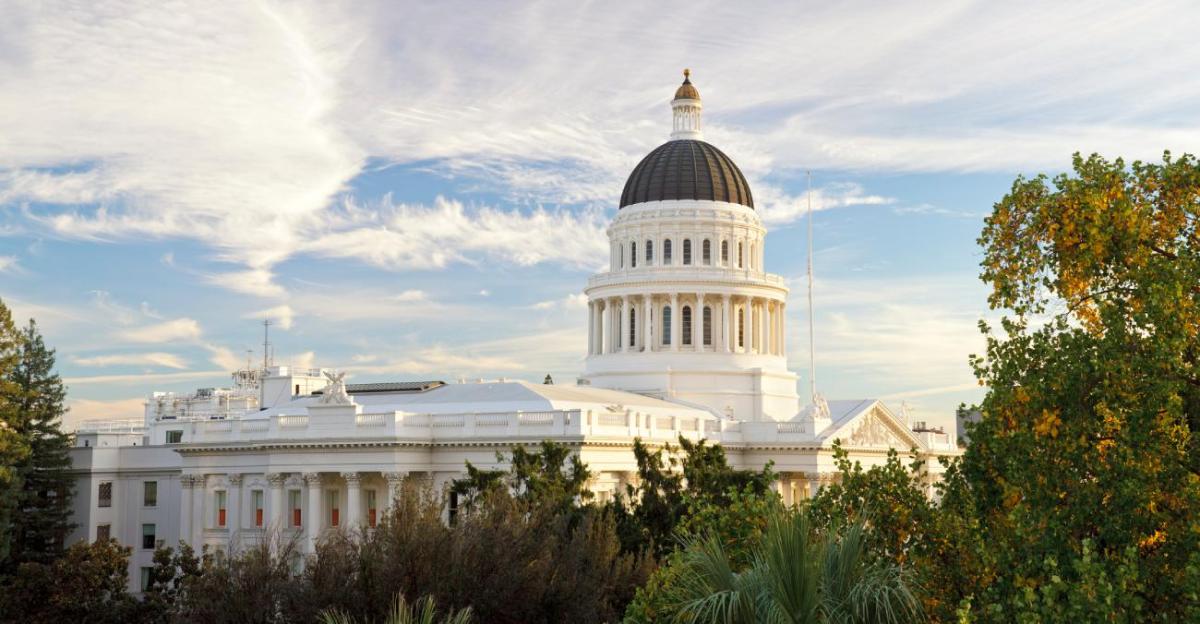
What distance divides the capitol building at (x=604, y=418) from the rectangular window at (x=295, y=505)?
11cm

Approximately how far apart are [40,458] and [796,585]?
64.2 meters

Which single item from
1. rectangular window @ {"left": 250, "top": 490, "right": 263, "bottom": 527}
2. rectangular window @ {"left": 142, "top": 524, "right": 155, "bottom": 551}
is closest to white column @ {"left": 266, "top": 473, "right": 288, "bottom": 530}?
rectangular window @ {"left": 250, "top": 490, "right": 263, "bottom": 527}

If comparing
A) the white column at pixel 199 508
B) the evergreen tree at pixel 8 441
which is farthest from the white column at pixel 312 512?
the evergreen tree at pixel 8 441

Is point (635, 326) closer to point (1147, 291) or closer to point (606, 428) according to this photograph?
point (606, 428)

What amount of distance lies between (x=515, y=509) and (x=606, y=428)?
28188 millimetres

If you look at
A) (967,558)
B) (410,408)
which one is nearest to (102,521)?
(410,408)

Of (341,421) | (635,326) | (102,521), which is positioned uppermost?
(635,326)

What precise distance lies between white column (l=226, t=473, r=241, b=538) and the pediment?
3187 cm

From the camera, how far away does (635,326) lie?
305 ft

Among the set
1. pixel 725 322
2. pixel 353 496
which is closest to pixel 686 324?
pixel 725 322

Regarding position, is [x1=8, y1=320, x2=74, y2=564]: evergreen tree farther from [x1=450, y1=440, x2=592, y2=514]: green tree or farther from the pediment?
the pediment

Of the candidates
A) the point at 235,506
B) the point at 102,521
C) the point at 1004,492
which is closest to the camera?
the point at 1004,492

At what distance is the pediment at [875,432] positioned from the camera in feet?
259

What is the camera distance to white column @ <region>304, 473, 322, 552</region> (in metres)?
66.7
